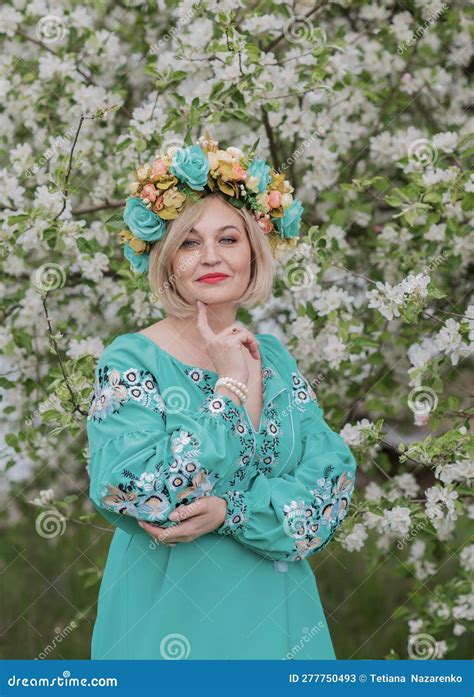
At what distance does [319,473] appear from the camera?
2738 mm

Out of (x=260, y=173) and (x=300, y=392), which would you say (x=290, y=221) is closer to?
(x=260, y=173)

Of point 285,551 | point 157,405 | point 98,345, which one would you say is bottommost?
point 98,345

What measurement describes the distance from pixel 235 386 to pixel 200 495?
0.85ft

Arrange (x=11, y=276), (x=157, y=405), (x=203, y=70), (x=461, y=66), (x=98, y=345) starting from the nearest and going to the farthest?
(x=157, y=405)
(x=98, y=345)
(x=203, y=70)
(x=11, y=276)
(x=461, y=66)

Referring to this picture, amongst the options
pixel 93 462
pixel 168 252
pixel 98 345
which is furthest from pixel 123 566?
pixel 98 345

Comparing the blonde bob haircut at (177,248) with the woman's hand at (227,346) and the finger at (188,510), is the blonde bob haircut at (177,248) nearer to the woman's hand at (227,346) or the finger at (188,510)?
the woman's hand at (227,346)

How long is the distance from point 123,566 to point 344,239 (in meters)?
1.94

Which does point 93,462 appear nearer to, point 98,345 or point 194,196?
point 194,196

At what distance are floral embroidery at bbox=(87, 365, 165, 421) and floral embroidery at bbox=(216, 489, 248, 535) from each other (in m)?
0.25

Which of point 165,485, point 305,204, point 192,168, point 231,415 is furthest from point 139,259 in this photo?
point 305,204

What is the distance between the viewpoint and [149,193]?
2750mm

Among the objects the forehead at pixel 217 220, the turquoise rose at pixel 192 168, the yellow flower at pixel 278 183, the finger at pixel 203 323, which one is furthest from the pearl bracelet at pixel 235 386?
the yellow flower at pixel 278 183
